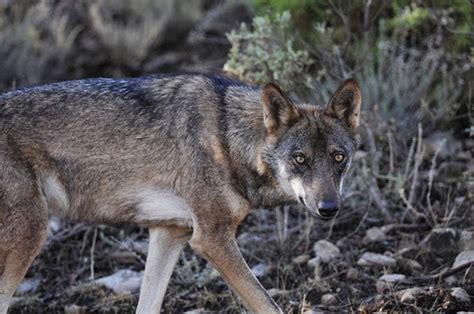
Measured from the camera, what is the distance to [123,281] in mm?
6738

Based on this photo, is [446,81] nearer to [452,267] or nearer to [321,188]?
[452,267]

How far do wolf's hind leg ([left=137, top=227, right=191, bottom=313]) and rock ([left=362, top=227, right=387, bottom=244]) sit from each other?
1984 millimetres

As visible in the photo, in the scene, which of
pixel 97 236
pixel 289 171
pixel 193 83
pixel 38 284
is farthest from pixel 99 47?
pixel 289 171

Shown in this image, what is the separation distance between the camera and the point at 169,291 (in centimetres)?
660

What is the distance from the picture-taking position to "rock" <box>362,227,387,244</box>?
7.07m

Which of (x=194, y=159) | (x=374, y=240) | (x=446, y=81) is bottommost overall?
(x=374, y=240)

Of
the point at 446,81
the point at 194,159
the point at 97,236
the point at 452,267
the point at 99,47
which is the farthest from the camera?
the point at 99,47

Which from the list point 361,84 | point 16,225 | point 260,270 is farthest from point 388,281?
point 361,84

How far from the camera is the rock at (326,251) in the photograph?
6.80m

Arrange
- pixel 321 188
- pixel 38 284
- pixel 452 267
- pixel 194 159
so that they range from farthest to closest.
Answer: pixel 38 284
pixel 452 267
pixel 194 159
pixel 321 188

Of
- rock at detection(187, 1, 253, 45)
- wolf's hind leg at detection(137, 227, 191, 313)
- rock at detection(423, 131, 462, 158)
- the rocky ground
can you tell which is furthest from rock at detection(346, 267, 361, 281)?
rock at detection(187, 1, 253, 45)

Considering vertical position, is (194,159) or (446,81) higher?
(194,159)

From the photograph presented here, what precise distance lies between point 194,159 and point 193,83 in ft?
1.96

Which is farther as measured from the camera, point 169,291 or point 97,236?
point 97,236
